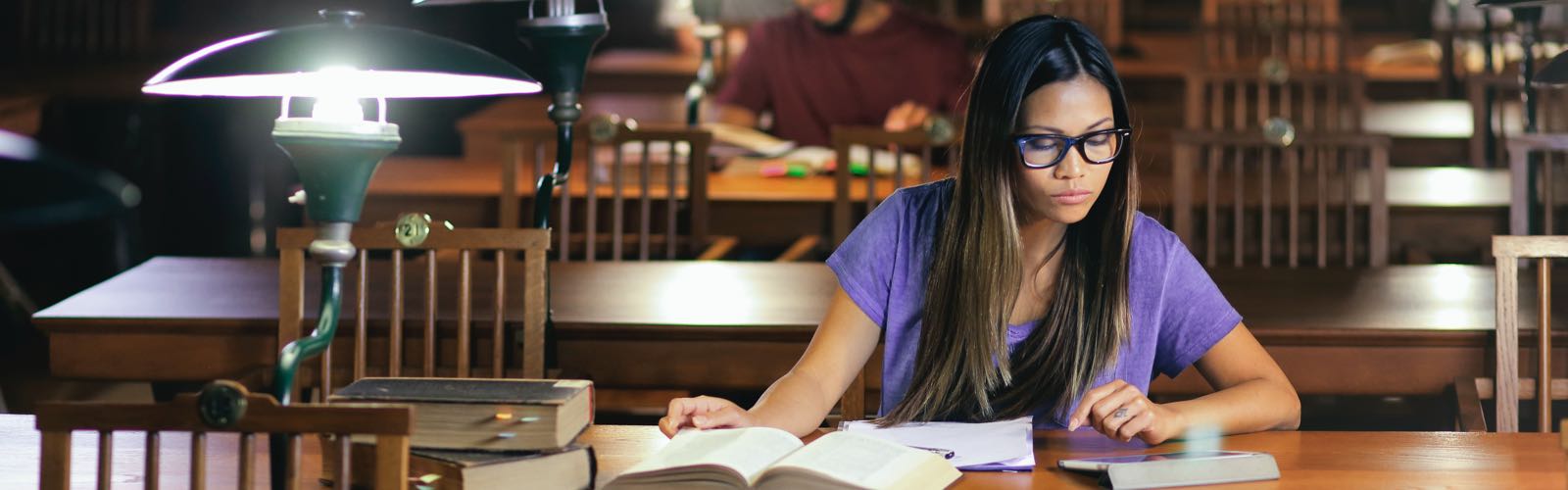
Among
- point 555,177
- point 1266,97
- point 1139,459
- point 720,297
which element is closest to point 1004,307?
point 1139,459

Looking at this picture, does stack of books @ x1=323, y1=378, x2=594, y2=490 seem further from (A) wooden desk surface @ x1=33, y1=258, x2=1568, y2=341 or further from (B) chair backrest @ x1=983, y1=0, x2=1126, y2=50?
(B) chair backrest @ x1=983, y1=0, x2=1126, y2=50

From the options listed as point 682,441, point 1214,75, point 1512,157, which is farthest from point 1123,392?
point 1214,75

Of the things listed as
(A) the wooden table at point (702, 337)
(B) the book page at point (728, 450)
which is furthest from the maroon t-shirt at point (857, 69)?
(B) the book page at point (728, 450)

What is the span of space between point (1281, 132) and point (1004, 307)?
67.5 inches

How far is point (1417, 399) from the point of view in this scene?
2641 millimetres

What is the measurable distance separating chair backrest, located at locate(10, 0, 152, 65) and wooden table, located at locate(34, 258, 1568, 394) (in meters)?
3.88

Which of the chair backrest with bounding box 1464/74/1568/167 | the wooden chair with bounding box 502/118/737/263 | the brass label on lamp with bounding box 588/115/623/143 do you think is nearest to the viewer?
the brass label on lamp with bounding box 588/115/623/143

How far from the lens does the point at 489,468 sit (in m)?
1.28

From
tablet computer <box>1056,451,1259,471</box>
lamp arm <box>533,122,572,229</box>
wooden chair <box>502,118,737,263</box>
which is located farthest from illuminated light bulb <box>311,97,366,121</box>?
wooden chair <box>502,118,737,263</box>

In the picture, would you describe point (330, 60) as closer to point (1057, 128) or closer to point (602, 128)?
point (1057, 128)

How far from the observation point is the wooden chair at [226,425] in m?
1.12

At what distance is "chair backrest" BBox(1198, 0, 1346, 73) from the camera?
5.17m

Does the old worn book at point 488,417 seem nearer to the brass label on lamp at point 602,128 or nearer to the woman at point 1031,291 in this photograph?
the woman at point 1031,291

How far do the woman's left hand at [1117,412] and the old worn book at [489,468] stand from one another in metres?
0.41
